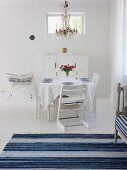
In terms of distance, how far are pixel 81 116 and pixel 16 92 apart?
2.87 metres

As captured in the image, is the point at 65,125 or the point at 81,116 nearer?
the point at 65,125

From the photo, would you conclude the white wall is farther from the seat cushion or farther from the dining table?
the seat cushion

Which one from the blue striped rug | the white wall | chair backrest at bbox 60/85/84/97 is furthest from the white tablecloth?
the white wall

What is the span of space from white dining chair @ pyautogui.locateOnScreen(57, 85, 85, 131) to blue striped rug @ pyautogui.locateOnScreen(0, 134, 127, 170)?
620 mm

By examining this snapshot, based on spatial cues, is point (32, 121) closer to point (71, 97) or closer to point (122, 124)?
point (71, 97)

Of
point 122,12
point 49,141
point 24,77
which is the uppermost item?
point 122,12

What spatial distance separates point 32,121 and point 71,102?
2.80 ft

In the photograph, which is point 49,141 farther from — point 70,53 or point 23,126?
point 70,53

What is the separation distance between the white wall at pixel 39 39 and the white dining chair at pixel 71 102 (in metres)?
2.78

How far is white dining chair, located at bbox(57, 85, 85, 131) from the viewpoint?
4602 mm

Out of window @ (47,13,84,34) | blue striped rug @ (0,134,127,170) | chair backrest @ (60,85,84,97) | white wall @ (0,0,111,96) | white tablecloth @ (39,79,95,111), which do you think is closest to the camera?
blue striped rug @ (0,134,127,170)

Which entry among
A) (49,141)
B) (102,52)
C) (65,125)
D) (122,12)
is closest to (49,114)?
(65,125)

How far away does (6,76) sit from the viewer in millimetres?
7594

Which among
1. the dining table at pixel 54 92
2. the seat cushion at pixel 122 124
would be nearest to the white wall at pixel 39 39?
the dining table at pixel 54 92
